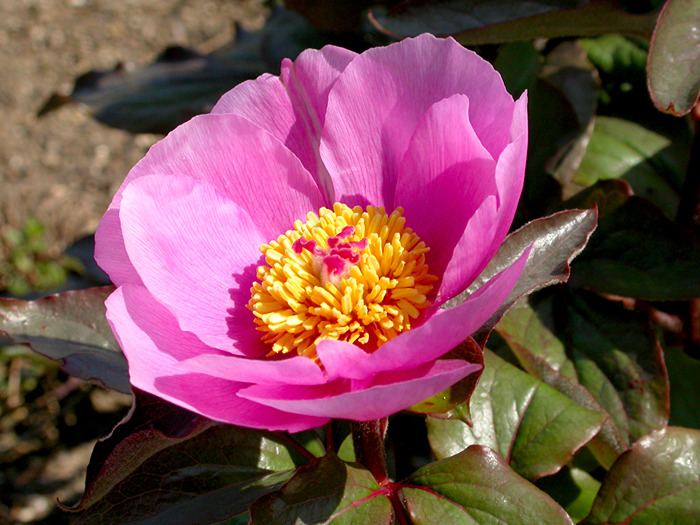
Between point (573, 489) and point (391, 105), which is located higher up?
point (391, 105)

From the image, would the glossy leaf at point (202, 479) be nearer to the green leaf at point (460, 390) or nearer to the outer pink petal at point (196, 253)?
the outer pink petal at point (196, 253)

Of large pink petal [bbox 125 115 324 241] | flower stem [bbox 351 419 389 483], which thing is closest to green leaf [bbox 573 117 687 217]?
large pink petal [bbox 125 115 324 241]

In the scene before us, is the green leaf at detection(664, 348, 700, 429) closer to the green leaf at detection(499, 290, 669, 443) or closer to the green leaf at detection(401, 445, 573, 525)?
the green leaf at detection(499, 290, 669, 443)

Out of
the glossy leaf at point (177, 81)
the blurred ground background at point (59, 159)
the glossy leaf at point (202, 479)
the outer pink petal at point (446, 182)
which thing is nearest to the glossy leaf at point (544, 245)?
the outer pink petal at point (446, 182)

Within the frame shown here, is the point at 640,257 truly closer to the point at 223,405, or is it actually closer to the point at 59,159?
→ the point at 223,405

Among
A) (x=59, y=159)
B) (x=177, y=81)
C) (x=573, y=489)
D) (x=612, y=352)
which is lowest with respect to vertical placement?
(x=59, y=159)

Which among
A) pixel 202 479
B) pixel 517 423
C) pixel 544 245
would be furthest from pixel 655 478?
pixel 202 479

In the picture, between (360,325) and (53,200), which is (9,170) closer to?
(53,200)
